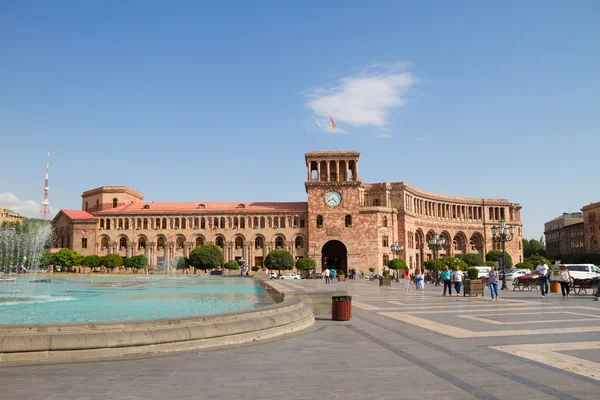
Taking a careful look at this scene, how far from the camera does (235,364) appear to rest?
7.82 m

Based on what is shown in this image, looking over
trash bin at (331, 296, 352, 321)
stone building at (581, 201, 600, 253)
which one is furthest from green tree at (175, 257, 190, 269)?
stone building at (581, 201, 600, 253)

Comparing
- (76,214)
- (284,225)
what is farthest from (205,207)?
(76,214)

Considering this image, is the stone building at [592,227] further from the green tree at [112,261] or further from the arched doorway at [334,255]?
the green tree at [112,261]

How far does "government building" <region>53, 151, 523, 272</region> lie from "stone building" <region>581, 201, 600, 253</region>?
3879 centimetres

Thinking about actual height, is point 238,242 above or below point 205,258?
above

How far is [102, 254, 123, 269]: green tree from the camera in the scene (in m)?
70.3

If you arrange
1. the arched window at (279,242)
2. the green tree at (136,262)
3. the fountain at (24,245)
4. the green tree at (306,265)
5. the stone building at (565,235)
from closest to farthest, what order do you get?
the green tree at (306,265), the green tree at (136,262), the fountain at (24,245), the arched window at (279,242), the stone building at (565,235)

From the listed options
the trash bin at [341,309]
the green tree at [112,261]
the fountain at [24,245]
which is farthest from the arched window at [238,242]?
the trash bin at [341,309]

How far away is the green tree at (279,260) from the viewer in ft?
224

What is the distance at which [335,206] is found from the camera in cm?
7438

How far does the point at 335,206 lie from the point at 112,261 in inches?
1318

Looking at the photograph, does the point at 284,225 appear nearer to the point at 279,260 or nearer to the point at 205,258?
the point at 279,260

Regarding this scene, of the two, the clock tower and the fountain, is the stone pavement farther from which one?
the fountain

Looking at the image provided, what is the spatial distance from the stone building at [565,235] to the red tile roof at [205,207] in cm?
6768
